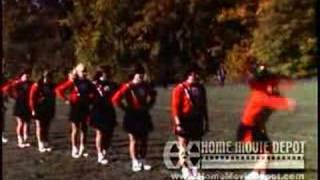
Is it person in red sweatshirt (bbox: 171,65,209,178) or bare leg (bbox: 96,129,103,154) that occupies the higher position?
person in red sweatshirt (bbox: 171,65,209,178)

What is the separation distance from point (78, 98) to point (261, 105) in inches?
63.1

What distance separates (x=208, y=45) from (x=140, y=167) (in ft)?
3.99

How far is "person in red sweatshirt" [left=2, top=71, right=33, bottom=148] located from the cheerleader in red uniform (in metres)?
0.60

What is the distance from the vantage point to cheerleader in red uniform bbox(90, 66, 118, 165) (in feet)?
30.3

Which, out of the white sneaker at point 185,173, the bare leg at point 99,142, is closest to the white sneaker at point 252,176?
the white sneaker at point 185,173

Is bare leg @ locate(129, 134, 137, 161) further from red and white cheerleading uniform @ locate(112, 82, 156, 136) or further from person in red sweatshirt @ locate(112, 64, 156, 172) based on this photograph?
red and white cheerleading uniform @ locate(112, 82, 156, 136)

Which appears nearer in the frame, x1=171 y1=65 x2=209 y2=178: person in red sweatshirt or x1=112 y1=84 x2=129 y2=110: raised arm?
x1=171 y1=65 x2=209 y2=178: person in red sweatshirt

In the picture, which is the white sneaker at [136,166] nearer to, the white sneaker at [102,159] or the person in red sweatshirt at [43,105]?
the white sneaker at [102,159]

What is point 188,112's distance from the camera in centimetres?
916

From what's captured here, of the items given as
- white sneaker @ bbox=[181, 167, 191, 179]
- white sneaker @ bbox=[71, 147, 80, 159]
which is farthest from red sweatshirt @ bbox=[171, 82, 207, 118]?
white sneaker @ bbox=[71, 147, 80, 159]

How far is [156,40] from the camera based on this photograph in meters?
9.27

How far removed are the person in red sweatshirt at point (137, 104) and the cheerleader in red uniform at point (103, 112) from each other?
0.08 meters

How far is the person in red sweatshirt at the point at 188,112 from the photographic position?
9086 mm

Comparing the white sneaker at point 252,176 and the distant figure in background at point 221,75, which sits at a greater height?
the distant figure in background at point 221,75
